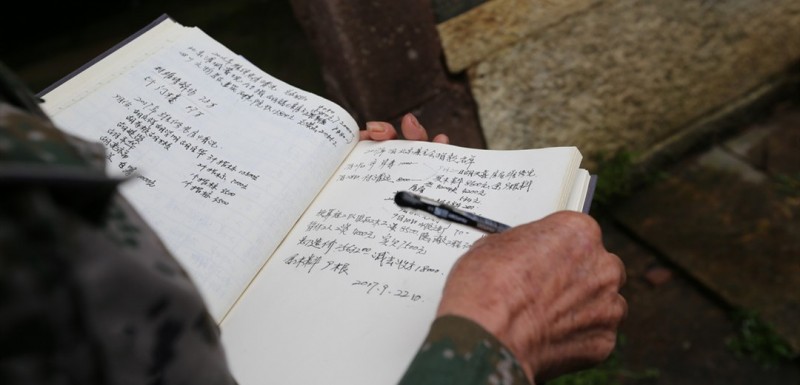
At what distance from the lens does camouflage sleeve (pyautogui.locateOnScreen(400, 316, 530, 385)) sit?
26.1 inches

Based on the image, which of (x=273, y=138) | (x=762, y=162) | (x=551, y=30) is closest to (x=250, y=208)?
(x=273, y=138)

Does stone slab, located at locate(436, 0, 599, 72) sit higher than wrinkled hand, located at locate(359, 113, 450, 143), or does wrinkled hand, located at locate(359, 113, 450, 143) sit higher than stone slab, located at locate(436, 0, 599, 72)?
wrinkled hand, located at locate(359, 113, 450, 143)

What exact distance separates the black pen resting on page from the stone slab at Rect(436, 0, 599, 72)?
1209 millimetres

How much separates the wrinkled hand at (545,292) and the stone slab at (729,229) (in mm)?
1362

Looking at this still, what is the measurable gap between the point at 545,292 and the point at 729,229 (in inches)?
70.4

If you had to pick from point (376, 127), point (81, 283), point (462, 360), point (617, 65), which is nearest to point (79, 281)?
point (81, 283)

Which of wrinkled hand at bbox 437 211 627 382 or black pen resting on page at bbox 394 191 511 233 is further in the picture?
black pen resting on page at bbox 394 191 511 233

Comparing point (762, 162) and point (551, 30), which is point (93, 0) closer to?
point (551, 30)

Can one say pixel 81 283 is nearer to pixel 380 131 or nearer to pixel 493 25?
pixel 380 131

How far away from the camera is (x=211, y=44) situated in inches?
47.1

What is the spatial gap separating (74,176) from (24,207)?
0.03m

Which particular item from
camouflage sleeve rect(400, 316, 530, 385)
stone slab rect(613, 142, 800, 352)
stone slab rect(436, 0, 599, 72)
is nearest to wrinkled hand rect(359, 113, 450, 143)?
camouflage sleeve rect(400, 316, 530, 385)

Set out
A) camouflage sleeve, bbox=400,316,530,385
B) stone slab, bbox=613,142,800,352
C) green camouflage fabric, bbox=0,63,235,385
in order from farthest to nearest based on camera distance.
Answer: stone slab, bbox=613,142,800,352 → camouflage sleeve, bbox=400,316,530,385 → green camouflage fabric, bbox=0,63,235,385

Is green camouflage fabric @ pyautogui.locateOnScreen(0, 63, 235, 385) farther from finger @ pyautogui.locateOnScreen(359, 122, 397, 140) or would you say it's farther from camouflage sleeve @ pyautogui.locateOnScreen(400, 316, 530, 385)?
finger @ pyautogui.locateOnScreen(359, 122, 397, 140)
